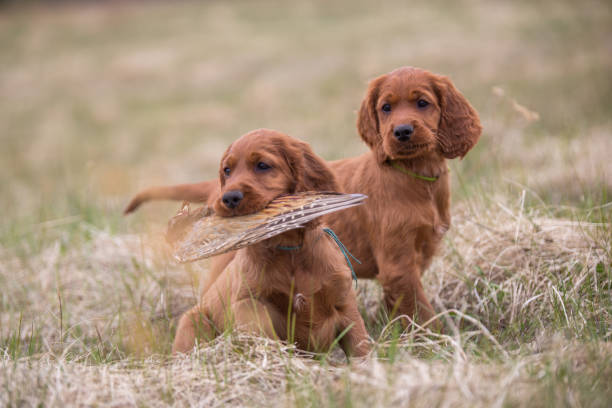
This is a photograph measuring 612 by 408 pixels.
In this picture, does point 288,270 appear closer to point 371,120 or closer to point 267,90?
point 371,120

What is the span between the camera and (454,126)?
11.4 ft

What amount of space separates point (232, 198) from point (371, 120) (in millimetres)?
1260

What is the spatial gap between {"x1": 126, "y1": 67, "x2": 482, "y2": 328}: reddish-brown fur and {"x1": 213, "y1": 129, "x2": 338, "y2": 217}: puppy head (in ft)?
1.68

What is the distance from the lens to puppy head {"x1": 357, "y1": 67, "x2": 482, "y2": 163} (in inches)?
129

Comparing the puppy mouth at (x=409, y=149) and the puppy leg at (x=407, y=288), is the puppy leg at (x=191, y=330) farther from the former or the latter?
the puppy mouth at (x=409, y=149)

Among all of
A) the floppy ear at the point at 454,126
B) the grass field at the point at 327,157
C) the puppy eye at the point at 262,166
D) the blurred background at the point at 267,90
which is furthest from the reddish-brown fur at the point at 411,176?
the puppy eye at the point at 262,166

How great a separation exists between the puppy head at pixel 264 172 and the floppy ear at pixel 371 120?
0.55 meters

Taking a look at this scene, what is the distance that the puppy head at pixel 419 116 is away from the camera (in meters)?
3.28

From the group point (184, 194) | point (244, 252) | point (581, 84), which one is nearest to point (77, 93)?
point (581, 84)

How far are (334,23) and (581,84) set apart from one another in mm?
13087

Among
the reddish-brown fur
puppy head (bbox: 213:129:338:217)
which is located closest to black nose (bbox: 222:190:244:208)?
puppy head (bbox: 213:129:338:217)

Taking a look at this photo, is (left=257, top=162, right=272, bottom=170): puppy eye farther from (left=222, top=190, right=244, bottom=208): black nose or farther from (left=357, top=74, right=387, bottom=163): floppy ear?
(left=357, top=74, right=387, bottom=163): floppy ear

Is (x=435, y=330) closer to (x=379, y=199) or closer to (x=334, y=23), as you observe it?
(x=379, y=199)

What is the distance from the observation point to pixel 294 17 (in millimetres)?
23812
